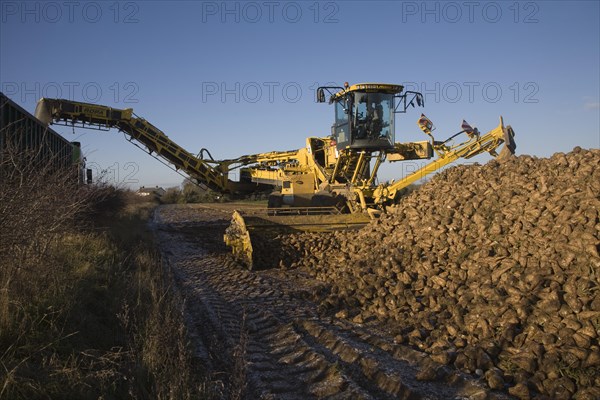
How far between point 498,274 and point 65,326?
4.51 m

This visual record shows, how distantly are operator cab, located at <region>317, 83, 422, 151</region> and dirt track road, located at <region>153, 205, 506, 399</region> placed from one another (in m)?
5.27

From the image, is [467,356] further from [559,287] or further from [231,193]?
[231,193]

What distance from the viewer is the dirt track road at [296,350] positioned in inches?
154

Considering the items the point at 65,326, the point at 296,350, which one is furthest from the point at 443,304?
the point at 65,326

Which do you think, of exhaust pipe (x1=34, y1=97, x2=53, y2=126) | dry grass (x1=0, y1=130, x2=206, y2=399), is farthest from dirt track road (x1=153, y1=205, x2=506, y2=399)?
exhaust pipe (x1=34, y1=97, x2=53, y2=126)

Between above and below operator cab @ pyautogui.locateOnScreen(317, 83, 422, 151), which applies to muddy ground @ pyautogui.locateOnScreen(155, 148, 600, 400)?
below

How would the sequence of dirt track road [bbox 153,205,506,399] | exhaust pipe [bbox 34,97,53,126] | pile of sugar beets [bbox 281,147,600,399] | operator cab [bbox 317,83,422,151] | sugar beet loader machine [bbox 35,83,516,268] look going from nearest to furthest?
dirt track road [bbox 153,205,506,399]
pile of sugar beets [bbox 281,147,600,399]
sugar beet loader machine [bbox 35,83,516,268]
operator cab [bbox 317,83,422,151]
exhaust pipe [bbox 34,97,53,126]

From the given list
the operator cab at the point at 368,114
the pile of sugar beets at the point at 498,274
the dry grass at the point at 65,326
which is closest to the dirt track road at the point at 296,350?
the pile of sugar beets at the point at 498,274

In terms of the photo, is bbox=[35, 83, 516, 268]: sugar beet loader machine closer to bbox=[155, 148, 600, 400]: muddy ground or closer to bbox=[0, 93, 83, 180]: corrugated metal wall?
bbox=[155, 148, 600, 400]: muddy ground

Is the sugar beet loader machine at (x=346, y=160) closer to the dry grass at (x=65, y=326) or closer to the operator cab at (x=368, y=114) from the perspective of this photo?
the operator cab at (x=368, y=114)

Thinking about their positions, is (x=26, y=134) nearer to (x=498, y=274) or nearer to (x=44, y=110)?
(x=498, y=274)

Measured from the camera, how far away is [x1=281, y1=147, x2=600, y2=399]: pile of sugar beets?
4.08m

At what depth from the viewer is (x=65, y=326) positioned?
4.51m

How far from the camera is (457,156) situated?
12.8m
